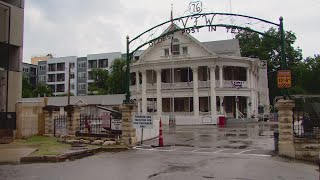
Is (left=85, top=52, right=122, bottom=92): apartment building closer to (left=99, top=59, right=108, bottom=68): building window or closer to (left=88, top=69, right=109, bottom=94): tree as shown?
(left=99, top=59, right=108, bottom=68): building window

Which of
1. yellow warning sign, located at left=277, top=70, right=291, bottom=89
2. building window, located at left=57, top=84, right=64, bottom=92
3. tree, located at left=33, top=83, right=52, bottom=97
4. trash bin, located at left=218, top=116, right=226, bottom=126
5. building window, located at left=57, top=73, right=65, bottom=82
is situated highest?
building window, located at left=57, top=73, right=65, bottom=82

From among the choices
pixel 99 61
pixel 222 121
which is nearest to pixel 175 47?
pixel 222 121

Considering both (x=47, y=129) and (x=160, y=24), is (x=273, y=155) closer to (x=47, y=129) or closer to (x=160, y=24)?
(x=160, y=24)

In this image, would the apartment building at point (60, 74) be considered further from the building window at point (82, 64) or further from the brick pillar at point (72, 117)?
the brick pillar at point (72, 117)

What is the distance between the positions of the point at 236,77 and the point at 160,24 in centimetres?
3285

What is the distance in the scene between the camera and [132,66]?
53.3 m

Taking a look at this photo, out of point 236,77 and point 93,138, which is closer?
point 93,138

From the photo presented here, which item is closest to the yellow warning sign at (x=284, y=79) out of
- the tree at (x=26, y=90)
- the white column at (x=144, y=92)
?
the white column at (x=144, y=92)

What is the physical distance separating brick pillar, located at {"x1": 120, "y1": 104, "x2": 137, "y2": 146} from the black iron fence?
6394mm

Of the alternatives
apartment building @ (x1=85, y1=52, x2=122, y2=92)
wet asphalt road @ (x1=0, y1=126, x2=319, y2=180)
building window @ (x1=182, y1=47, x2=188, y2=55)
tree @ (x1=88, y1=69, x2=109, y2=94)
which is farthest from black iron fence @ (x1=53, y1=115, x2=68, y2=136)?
apartment building @ (x1=85, y1=52, x2=122, y2=92)

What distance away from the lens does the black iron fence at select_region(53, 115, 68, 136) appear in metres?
25.5

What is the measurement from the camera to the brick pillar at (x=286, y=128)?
16141mm

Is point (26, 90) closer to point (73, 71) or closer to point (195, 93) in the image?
point (73, 71)

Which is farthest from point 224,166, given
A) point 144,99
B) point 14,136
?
point 144,99
